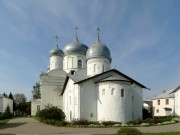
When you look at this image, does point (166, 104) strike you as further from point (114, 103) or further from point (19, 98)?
point (19, 98)

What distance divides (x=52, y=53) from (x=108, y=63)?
18.8 m

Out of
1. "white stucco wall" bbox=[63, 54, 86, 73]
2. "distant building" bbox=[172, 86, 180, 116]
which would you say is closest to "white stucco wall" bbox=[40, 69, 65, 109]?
"white stucco wall" bbox=[63, 54, 86, 73]

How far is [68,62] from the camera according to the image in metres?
45.1

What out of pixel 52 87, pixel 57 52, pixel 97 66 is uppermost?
pixel 57 52

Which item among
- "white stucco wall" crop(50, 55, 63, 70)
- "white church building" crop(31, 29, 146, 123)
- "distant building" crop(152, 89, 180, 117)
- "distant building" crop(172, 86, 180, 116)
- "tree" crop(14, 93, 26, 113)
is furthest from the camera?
"tree" crop(14, 93, 26, 113)

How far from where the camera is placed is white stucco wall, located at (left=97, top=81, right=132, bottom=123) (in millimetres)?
28703

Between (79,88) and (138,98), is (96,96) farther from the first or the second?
(138,98)

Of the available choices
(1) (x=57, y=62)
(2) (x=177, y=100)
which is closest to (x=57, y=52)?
(1) (x=57, y=62)

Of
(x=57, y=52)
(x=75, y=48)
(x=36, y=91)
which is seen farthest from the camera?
(x=36, y=91)

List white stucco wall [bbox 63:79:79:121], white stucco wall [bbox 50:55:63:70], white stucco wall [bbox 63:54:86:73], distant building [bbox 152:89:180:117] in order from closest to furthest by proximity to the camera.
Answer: white stucco wall [bbox 63:79:79:121], white stucco wall [bbox 63:54:86:73], distant building [bbox 152:89:180:117], white stucco wall [bbox 50:55:63:70]

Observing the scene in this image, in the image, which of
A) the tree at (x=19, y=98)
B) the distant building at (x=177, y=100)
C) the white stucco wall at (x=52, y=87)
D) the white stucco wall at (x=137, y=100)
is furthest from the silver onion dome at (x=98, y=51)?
the tree at (x=19, y=98)

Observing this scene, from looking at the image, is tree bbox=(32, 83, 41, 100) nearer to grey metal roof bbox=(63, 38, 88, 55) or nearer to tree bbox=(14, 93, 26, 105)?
tree bbox=(14, 93, 26, 105)

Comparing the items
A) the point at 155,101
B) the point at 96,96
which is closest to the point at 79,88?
the point at 96,96

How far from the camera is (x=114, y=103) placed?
94.4 ft
